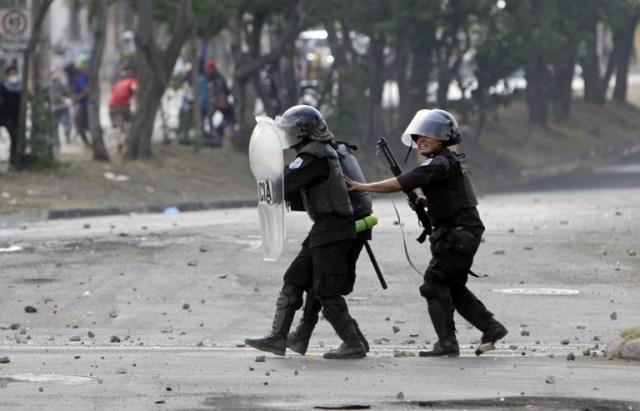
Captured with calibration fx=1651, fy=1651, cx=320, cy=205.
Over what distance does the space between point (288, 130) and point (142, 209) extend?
608 inches

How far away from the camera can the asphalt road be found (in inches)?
336

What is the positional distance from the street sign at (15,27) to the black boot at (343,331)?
16.6 metres

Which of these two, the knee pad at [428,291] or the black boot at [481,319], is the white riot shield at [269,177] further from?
the black boot at [481,319]

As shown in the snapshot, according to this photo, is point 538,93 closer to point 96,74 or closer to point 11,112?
point 96,74

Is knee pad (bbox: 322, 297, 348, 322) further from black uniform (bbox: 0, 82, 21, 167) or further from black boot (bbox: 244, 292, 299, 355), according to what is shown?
black uniform (bbox: 0, 82, 21, 167)

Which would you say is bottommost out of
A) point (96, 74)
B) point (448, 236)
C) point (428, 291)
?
point (428, 291)

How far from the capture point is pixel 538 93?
149ft

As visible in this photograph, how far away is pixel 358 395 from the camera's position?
847 centimetres

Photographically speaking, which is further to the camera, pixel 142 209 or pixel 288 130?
pixel 142 209

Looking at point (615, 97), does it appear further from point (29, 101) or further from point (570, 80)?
point (29, 101)

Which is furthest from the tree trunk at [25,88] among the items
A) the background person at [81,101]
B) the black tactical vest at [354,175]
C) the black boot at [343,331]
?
the black boot at [343,331]

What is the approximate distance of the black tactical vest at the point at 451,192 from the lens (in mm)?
10227

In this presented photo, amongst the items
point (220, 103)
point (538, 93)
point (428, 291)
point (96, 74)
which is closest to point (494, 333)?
point (428, 291)

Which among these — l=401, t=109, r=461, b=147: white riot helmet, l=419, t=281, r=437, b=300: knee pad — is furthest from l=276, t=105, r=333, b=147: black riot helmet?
l=419, t=281, r=437, b=300: knee pad
